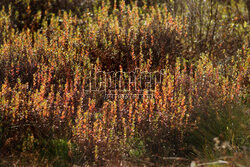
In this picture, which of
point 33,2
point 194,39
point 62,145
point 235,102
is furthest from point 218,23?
point 62,145

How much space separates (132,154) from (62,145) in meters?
0.67

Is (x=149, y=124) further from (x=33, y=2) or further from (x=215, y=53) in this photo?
(x=33, y=2)

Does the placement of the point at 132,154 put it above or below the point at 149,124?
below

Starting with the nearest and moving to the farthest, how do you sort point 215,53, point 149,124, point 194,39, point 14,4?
1. point 149,124
2. point 215,53
3. point 194,39
4. point 14,4

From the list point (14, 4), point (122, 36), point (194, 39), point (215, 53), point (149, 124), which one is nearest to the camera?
point (149, 124)

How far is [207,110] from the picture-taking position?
Result: 145 inches

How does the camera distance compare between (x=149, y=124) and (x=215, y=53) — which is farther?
(x=215, y=53)

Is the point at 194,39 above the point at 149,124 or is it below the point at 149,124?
above

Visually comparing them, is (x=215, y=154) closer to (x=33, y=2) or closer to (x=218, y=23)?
(x=218, y=23)

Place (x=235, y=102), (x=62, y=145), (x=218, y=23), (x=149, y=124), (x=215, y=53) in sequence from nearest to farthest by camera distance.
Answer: (x=62, y=145) → (x=149, y=124) → (x=235, y=102) → (x=215, y=53) → (x=218, y=23)

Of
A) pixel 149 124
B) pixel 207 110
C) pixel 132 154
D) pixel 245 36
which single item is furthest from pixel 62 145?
pixel 245 36

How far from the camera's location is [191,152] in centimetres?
336

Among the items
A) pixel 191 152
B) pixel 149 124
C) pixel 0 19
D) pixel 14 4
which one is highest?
pixel 14 4

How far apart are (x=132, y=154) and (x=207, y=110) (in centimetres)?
103
